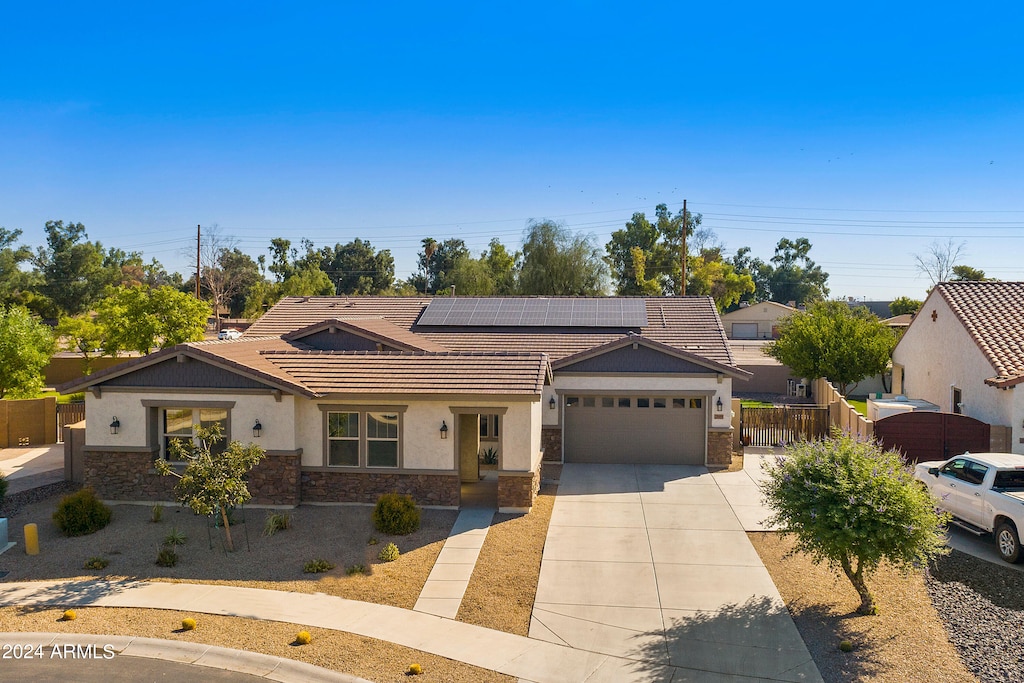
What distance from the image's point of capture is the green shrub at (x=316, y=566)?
12719mm

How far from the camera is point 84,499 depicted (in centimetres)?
1491

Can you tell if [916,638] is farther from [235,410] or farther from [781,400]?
[781,400]

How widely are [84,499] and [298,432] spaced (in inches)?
176

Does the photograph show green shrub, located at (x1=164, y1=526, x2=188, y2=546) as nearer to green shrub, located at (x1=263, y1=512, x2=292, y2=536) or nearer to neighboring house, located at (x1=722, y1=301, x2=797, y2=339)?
green shrub, located at (x1=263, y1=512, x2=292, y2=536)

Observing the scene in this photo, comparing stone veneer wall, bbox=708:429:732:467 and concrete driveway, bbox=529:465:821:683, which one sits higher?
stone veneer wall, bbox=708:429:732:467

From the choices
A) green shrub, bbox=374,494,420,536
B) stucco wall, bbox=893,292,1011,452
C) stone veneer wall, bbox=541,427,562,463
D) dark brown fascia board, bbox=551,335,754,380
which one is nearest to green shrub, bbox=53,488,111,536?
green shrub, bbox=374,494,420,536

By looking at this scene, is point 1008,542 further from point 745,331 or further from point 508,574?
point 745,331

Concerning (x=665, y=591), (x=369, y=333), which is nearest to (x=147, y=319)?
(x=369, y=333)

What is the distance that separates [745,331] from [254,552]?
221 feet

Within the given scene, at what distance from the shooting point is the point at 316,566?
41.9 feet

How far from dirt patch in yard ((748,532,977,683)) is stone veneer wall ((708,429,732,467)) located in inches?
292

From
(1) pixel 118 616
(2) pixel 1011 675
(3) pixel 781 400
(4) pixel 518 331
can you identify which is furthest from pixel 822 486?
(3) pixel 781 400

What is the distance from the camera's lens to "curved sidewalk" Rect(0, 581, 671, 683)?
9438 mm

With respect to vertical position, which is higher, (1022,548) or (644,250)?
(644,250)
